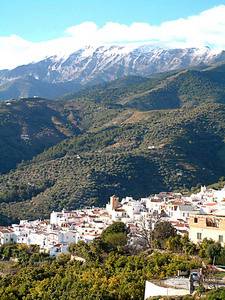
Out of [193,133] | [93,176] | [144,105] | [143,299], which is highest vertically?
[144,105]

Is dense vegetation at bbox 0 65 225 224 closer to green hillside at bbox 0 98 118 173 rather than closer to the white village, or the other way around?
green hillside at bbox 0 98 118 173

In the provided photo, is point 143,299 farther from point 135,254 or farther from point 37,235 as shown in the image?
point 37,235

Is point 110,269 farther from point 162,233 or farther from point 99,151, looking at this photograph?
point 99,151

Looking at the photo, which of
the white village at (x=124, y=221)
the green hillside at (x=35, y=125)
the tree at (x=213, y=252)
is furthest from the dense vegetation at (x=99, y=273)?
the green hillside at (x=35, y=125)

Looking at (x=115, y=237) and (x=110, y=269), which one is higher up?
(x=115, y=237)

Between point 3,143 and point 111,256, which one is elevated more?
point 3,143

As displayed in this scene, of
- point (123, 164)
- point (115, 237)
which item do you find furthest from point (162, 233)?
point (123, 164)

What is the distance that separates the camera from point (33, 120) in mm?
137375

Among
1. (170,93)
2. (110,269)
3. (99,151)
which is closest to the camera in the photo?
(110,269)

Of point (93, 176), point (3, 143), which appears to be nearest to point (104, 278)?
point (93, 176)

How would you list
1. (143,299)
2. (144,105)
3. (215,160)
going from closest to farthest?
(143,299) < (215,160) < (144,105)

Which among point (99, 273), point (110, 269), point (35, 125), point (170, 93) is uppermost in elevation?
point (170, 93)

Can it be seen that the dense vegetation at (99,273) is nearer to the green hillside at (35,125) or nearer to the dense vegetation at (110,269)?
the dense vegetation at (110,269)

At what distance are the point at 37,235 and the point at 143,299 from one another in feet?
90.7
